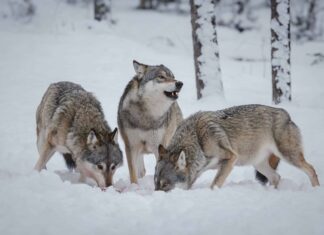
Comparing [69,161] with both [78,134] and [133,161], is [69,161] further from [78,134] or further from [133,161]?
[133,161]

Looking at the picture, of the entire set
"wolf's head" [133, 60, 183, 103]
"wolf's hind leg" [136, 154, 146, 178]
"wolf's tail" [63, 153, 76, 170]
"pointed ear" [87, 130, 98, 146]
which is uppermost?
"wolf's head" [133, 60, 183, 103]

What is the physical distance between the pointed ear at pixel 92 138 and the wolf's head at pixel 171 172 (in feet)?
2.89

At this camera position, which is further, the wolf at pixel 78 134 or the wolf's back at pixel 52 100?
the wolf's back at pixel 52 100

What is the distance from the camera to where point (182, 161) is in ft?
19.0

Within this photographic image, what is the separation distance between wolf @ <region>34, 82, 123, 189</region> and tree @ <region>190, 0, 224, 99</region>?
4.08 meters

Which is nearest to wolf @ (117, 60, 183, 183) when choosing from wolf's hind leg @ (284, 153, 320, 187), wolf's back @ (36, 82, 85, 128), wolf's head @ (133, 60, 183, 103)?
wolf's head @ (133, 60, 183, 103)

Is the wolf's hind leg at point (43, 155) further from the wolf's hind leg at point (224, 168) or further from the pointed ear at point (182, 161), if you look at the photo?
the wolf's hind leg at point (224, 168)

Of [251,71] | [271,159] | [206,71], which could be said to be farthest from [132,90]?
[251,71]

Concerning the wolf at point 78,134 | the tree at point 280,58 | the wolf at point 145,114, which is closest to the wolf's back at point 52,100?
the wolf at point 78,134

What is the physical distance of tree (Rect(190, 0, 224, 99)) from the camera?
1066 cm

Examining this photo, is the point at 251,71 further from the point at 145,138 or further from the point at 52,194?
the point at 52,194

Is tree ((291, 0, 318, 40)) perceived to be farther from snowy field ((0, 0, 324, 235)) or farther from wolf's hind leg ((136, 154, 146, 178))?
wolf's hind leg ((136, 154, 146, 178))

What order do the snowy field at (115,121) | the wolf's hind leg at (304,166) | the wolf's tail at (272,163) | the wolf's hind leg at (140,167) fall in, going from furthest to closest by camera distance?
the wolf's hind leg at (140,167), the wolf's tail at (272,163), the wolf's hind leg at (304,166), the snowy field at (115,121)

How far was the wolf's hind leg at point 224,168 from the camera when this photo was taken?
6016 millimetres
